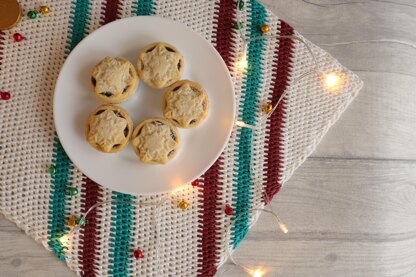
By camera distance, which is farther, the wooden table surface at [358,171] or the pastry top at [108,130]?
the wooden table surface at [358,171]

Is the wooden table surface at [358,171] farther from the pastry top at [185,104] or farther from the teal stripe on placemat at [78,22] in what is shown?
the teal stripe on placemat at [78,22]

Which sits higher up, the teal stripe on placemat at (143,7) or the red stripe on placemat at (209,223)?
the teal stripe on placemat at (143,7)

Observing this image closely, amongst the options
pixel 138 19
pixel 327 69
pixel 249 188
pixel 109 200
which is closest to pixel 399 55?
pixel 327 69

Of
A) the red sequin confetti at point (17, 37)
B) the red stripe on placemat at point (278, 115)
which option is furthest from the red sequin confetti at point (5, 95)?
the red stripe on placemat at point (278, 115)

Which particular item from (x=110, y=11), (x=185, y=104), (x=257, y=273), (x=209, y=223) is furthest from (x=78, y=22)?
(x=257, y=273)

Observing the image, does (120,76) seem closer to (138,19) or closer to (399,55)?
(138,19)

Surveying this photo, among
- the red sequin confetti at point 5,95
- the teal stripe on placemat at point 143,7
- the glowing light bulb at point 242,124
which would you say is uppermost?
the teal stripe on placemat at point 143,7
